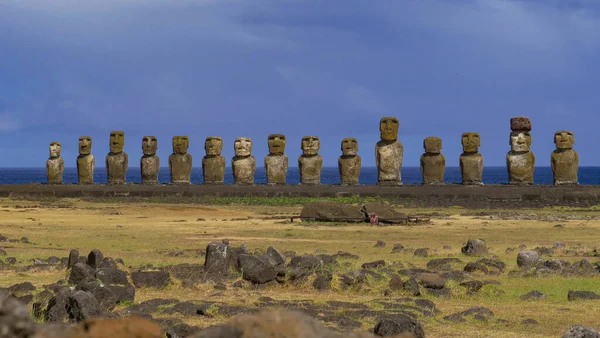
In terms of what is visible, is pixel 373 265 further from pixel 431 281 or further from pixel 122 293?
pixel 122 293

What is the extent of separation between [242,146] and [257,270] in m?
24.5

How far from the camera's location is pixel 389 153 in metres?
35.5

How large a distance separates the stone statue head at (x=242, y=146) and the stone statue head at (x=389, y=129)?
18.0ft

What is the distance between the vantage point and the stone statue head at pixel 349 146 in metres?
35.8

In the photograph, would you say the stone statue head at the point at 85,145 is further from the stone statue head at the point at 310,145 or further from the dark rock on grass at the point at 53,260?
the dark rock on grass at the point at 53,260

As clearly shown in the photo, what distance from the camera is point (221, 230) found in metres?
22.5

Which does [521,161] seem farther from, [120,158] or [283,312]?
[283,312]

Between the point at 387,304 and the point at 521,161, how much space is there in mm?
24802

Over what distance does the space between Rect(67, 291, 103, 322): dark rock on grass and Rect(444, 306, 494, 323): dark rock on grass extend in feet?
12.5

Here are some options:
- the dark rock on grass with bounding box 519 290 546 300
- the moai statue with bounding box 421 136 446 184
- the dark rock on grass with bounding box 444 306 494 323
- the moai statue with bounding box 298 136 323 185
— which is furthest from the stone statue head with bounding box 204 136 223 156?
the dark rock on grass with bounding box 444 306 494 323

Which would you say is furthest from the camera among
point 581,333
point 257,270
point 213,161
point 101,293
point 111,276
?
point 213,161

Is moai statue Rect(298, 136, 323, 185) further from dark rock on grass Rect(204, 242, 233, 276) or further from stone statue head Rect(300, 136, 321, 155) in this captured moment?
dark rock on grass Rect(204, 242, 233, 276)

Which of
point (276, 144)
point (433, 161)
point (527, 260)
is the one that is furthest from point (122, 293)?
point (276, 144)

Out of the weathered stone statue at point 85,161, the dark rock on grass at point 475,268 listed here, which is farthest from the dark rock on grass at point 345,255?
the weathered stone statue at point 85,161
